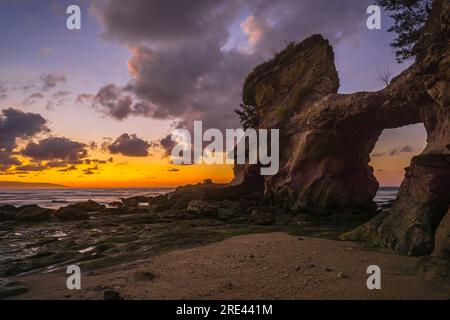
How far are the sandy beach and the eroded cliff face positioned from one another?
2.12 meters

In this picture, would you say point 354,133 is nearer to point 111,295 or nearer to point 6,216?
point 111,295

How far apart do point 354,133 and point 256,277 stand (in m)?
20.1

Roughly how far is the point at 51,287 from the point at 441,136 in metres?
15.9

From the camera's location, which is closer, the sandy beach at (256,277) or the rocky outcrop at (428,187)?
the sandy beach at (256,277)

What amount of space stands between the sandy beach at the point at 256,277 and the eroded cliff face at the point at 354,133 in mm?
2117

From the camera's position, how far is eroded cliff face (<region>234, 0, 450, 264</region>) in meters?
11.4

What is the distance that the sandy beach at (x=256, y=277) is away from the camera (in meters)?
6.73

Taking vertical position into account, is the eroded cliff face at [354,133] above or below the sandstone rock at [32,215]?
above

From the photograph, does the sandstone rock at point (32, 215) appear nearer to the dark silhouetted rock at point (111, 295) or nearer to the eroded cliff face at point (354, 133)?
the eroded cliff face at point (354, 133)

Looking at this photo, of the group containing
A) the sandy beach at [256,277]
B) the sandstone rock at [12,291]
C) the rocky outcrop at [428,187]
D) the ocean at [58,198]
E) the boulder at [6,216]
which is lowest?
the ocean at [58,198]
